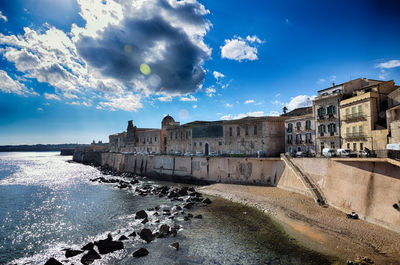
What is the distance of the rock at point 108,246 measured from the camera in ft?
57.1

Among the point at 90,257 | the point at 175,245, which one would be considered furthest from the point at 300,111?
the point at 90,257

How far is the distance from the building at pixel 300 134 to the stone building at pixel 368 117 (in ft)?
20.0

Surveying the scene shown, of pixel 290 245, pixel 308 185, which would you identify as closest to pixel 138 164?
pixel 308 185

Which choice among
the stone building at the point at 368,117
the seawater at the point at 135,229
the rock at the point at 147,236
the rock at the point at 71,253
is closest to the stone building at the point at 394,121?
the stone building at the point at 368,117

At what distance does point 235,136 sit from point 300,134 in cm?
1293

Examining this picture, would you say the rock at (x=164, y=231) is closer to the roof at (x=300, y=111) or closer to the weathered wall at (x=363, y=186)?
the weathered wall at (x=363, y=186)

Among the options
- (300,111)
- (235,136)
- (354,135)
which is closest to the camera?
(354,135)

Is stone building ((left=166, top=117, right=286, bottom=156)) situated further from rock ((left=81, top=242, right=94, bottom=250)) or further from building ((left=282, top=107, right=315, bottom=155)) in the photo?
rock ((left=81, top=242, right=94, bottom=250))

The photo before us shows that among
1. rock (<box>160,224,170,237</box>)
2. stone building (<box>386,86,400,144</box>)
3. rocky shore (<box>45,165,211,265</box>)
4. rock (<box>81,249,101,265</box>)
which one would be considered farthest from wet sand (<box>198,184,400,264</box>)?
rock (<box>81,249,101,265</box>)

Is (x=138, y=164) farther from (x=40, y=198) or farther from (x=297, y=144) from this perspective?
(x=297, y=144)

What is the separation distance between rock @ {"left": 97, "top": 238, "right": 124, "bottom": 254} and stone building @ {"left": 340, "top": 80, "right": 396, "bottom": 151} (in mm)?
29266

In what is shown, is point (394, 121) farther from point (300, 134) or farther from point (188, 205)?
point (188, 205)

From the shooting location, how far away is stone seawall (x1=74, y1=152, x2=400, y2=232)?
1848 cm

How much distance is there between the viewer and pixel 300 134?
38562 mm
